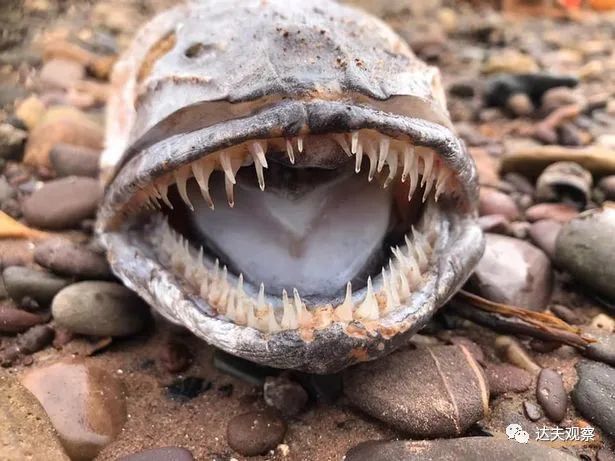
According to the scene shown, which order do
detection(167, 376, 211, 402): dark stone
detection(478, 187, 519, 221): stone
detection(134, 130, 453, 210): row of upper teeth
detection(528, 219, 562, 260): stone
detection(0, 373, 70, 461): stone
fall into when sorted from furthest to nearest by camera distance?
detection(478, 187, 519, 221): stone → detection(528, 219, 562, 260): stone → detection(167, 376, 211, 402): dark stone → detection(134, 130, 453, 210): row of upper teeth → detection(0, 373, 70, 461): stone

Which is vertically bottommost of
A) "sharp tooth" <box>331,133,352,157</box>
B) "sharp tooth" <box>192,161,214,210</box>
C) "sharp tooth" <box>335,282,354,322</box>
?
"sharp tooth" <box>335,282,354,322</box>

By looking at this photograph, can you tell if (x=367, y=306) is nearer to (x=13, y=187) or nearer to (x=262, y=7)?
(x=262, y=7)

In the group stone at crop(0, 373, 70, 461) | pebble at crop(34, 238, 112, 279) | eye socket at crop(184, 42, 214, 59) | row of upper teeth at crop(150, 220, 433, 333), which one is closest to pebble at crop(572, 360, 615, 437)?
row of upper teeth at crop(150, 220, 433, 333)

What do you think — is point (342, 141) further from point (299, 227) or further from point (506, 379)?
point (506, 379)

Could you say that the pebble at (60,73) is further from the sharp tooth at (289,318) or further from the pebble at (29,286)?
the sharp tooth at (289,318)

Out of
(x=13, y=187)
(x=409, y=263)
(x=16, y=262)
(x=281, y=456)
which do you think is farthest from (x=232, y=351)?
(x=13, y=187)

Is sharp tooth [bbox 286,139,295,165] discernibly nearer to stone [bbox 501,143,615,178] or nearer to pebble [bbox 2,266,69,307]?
pebble [bbox 2,266,69,307]

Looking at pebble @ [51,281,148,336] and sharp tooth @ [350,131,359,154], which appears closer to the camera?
sharp tooth @ [350,131,359,154]
